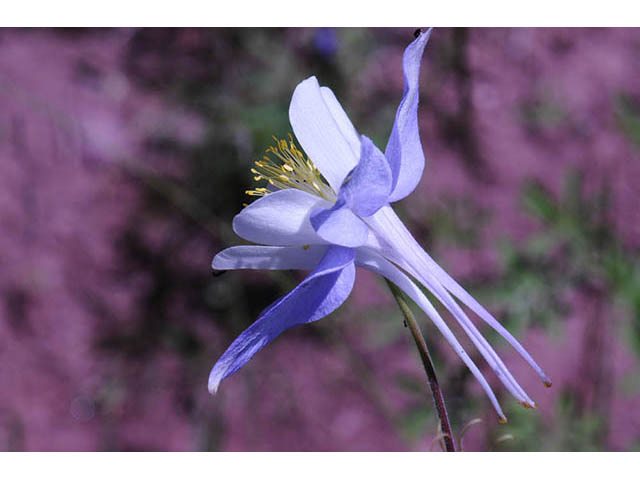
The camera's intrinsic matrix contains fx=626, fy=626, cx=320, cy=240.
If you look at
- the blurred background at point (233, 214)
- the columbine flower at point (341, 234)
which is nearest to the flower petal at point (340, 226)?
the columbine flower at point (341, 234)

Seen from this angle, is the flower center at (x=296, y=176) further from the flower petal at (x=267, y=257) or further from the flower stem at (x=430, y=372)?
the flower stem at (x=430, y=372)

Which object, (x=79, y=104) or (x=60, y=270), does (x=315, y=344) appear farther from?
(x=79, y=104)

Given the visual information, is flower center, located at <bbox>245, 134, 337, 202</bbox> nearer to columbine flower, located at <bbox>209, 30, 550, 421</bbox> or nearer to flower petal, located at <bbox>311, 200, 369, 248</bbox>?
columbine flower, located at <bbox>209, 30, 550, 421</bbox>

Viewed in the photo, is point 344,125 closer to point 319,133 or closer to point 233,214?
point 319,133

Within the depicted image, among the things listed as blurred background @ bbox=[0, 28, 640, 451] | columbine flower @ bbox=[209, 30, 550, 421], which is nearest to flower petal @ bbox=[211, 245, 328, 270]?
columbine flower @ bbox=[209, 30, 550, 421]

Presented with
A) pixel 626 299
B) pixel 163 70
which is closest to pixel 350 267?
pixel 626 299

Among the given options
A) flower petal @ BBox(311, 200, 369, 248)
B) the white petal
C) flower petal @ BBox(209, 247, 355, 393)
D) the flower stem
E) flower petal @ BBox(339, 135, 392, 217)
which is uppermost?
the white petal
